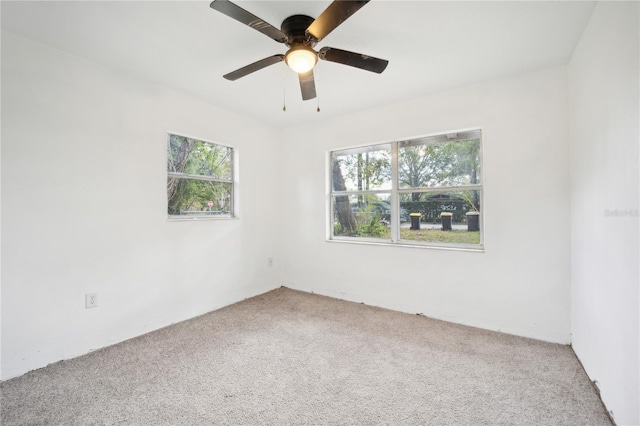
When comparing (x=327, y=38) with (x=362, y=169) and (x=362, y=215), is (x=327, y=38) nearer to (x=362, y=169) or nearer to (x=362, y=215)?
(x=362, y=169)

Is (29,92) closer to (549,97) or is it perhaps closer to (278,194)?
(278,194)

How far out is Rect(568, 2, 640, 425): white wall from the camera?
1.29m

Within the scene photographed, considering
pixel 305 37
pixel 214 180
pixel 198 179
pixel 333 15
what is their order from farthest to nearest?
pixel 214 180 → pixel 198 179 → pixel 305 37 → pixel 333 15

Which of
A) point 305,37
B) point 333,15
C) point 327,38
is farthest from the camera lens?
point 327,38

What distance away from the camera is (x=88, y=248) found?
87.7 inches

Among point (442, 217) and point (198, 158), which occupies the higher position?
point (198, 158)

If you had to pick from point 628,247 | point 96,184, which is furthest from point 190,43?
point 628,247

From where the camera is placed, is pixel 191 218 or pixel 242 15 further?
pixel 191 218

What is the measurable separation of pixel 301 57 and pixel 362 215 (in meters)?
2.21

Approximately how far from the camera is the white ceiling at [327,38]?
1.67m

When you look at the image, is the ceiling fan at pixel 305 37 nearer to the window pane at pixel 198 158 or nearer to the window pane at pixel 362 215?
the window pane at pixel 198 158

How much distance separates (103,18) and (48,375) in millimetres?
2466

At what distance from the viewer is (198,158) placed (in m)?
3.12


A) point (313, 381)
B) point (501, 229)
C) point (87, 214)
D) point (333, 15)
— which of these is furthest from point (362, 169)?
point (87, 214)
